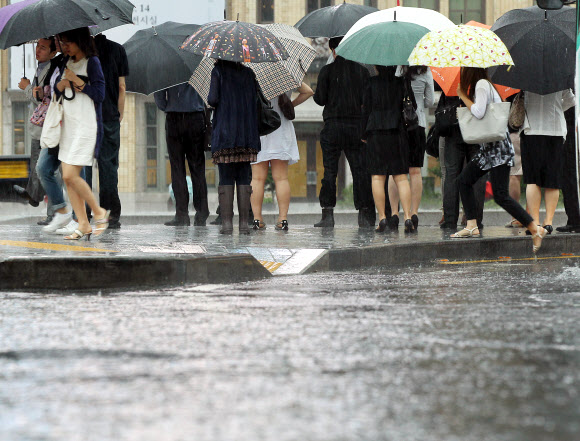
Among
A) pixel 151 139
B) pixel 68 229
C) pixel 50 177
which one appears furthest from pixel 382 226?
pixel 151 139

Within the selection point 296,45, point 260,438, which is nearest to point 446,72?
point 296,45

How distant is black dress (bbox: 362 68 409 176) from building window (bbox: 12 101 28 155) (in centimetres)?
2634

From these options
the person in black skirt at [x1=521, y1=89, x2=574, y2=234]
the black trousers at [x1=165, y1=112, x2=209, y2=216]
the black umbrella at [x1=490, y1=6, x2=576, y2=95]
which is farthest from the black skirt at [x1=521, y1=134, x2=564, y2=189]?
the black trousers at [x1=165, y1=112, x2=209, y2=216]

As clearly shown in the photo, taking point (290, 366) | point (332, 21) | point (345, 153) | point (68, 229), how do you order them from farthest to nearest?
point (332, 21), point (345, 153), point (68, 229), point (290, 366)

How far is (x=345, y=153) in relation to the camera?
12.9m

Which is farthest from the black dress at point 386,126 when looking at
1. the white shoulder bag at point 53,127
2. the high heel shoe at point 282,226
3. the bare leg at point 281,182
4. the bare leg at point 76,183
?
the white shoulder bag at point 53,127

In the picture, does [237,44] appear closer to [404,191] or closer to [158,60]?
[158,60]

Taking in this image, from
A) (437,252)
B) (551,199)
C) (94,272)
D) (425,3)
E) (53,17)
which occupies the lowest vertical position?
(437,252)

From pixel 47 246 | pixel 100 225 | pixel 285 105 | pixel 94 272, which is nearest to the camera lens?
pixel 94 272

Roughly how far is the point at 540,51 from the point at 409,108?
1.43m

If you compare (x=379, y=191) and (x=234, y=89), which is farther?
(x=379, y=191)

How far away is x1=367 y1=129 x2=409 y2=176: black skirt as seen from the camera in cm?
1215

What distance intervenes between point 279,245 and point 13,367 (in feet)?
18.8

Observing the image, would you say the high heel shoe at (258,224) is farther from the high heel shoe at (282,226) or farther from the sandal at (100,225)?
the sandal at (100,225)
